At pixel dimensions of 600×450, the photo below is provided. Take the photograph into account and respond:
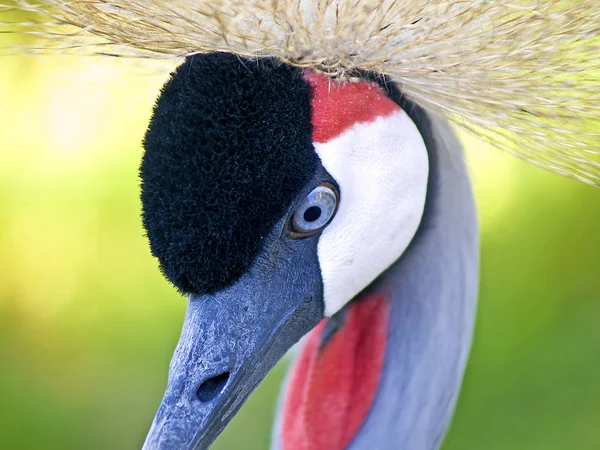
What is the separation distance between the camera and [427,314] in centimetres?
98

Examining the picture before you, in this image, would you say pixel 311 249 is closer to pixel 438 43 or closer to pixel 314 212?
pixel 314 212

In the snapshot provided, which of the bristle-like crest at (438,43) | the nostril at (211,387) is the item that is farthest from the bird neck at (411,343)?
the nostril at (211,387)

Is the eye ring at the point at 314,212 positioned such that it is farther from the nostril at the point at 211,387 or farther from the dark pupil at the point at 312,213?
the nostril at the point at 211,387

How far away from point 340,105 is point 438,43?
12 centimetres

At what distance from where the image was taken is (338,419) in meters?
1.00

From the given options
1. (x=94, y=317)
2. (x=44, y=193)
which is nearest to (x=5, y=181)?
(x=44, y=193)

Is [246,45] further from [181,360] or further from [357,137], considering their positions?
[181,360]

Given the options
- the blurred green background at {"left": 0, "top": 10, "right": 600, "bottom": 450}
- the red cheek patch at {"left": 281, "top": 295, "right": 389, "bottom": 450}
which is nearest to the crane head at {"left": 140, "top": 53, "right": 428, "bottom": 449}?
the red cheek patch at {"left": 281, "top": 295, "right": 389, "bottom": 450}

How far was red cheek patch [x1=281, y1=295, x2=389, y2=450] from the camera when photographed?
39.2 inches

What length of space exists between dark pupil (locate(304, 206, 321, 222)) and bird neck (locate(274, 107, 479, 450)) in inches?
7.5

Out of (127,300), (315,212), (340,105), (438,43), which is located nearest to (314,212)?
(315,212)

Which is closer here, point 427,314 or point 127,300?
point 427,314

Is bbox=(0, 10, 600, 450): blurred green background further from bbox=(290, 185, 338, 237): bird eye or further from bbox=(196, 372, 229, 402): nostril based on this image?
bbox=(196, 372, 229, 402): nostril

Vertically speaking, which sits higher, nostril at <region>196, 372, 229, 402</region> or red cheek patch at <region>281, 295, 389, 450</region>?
nostril at <region>196, 372, 229, 402</region>
